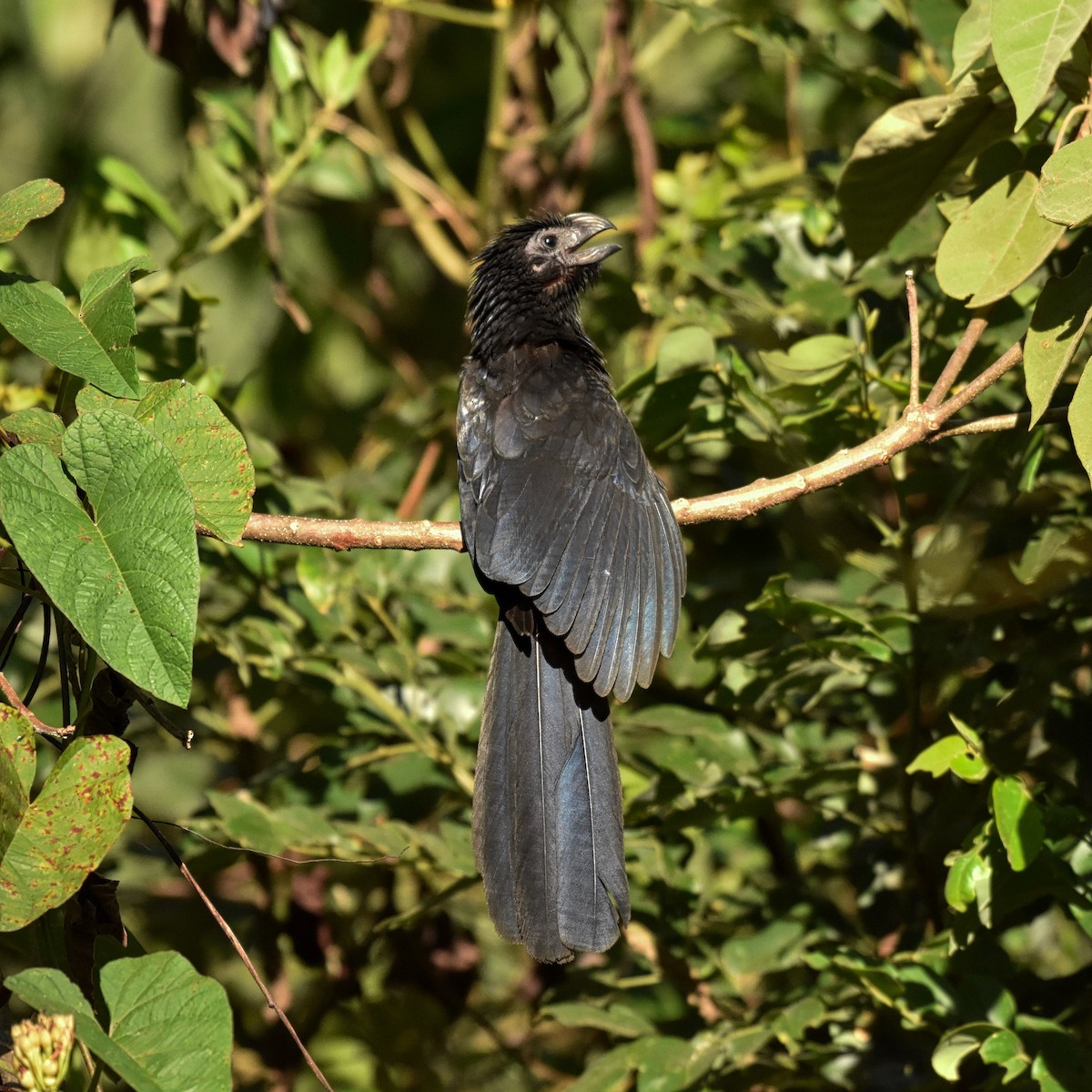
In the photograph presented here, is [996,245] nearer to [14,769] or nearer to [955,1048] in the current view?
[955,1048]

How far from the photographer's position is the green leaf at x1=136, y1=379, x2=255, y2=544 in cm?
164

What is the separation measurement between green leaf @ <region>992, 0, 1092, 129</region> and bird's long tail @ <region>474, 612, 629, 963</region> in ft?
4.41

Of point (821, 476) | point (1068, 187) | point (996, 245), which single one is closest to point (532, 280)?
point (821, 476)

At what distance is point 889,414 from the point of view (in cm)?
269

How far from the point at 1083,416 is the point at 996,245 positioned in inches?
19.1

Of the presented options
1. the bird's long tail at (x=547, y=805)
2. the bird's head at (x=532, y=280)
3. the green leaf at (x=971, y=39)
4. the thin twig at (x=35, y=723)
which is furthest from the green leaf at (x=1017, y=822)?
the bird's head at (x=532, y=280)

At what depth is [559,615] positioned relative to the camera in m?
2.55

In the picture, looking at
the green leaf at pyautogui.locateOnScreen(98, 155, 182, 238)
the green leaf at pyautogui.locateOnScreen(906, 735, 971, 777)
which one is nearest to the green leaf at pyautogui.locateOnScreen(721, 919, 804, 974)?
the green leaf at pyautogui.locateOnScreen(906, 735, 971, 777)

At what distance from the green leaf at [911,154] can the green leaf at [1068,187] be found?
1.46 feet

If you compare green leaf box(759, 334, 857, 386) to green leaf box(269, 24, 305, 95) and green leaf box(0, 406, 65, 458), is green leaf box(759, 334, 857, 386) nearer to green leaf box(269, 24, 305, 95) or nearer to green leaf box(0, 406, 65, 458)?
green leaf box(0, 406, 65, 458)

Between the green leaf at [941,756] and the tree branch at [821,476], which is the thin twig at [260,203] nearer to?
the tree branch at [821,476]

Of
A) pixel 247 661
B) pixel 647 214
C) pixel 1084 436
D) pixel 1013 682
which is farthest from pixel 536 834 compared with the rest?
pixel 647 214

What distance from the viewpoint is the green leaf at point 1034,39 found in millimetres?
1794

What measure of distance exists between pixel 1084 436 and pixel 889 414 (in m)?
1.00
